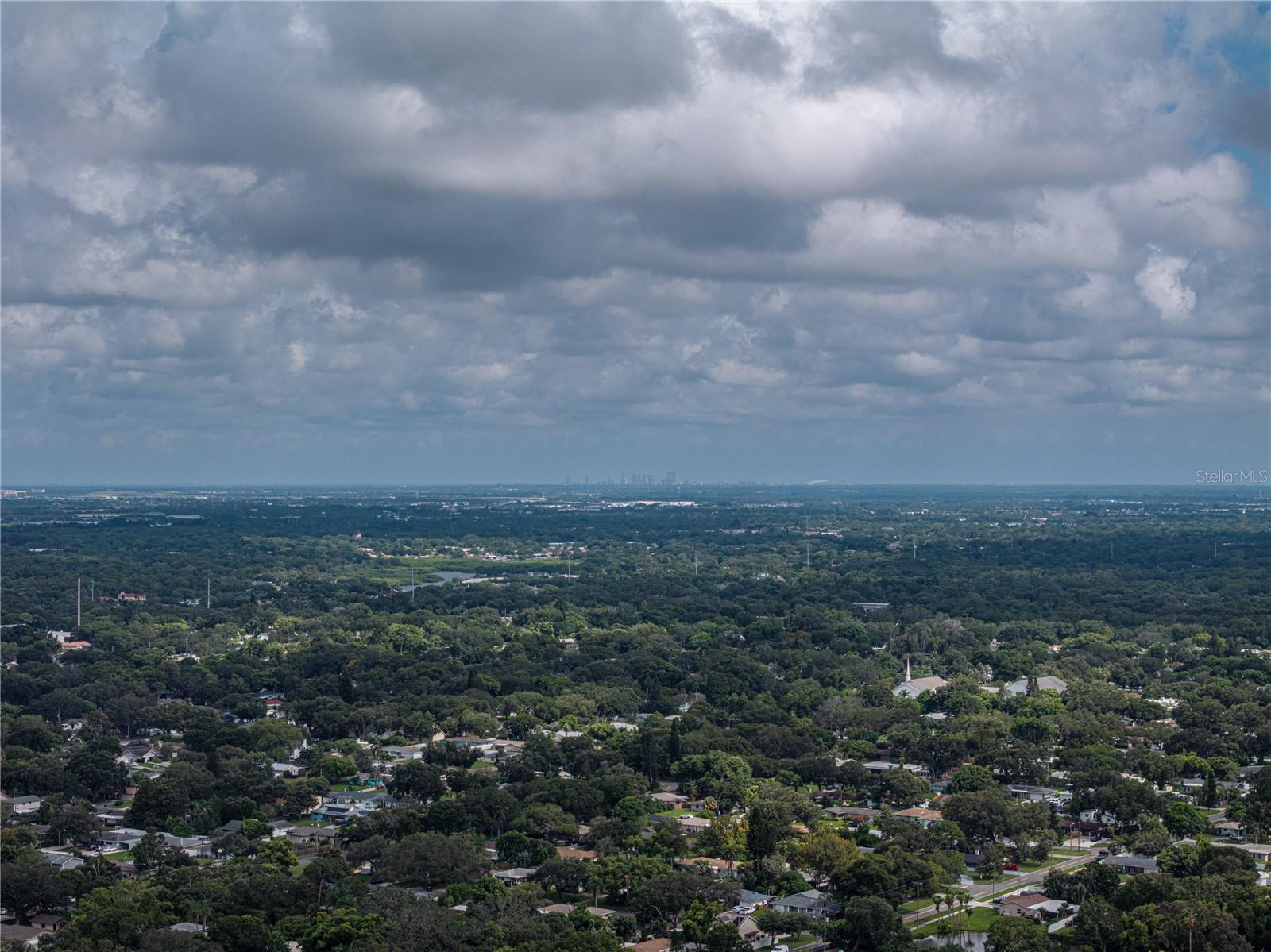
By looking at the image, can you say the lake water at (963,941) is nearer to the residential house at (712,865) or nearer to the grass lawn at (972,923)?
the grass lawn at (972,923)

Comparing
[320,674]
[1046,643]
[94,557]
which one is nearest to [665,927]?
[320,674]

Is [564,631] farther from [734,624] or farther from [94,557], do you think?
[94,557]

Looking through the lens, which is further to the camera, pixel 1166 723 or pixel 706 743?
pixel 1166 723

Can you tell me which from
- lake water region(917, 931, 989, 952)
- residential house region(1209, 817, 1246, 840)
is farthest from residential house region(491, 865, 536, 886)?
residential house region(1209, 817, 1246, 840)

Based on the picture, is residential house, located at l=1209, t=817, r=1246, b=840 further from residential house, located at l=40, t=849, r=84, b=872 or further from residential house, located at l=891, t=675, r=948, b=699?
residential house, located at l=40, t=849, r=84, b=872

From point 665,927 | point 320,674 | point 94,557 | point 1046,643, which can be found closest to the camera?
point 665,927

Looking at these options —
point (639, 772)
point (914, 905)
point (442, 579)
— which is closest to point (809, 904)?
point (914, 905)
